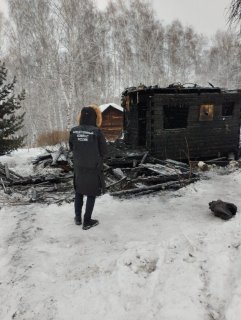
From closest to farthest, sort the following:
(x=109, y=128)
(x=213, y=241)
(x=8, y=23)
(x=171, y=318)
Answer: (x=171, y=318)
(x=213, y=241)
(x=109, y=128)
(x=8, y=23)

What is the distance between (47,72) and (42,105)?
9632 millimetres

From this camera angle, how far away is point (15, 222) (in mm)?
5609

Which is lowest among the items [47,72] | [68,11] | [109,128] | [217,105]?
[109,128]

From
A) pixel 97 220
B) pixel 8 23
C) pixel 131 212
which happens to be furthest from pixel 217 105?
pixel 8 23

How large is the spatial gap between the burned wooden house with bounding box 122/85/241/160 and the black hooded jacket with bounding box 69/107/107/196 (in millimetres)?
5802

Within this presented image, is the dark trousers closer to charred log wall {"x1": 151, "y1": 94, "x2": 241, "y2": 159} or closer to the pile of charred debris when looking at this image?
the pile of charred debris

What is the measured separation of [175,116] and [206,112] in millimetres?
1215

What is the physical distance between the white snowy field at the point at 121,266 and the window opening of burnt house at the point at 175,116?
5428 mm

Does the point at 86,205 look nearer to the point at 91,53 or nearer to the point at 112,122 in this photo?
the point at 112,122

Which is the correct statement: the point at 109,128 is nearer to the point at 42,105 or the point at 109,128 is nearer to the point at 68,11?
the point at 68,11

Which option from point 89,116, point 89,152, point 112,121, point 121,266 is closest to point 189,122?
point 89,116

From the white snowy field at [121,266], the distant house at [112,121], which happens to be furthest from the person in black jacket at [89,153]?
the distant house at [112,121]

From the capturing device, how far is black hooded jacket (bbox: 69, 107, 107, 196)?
5.07 m

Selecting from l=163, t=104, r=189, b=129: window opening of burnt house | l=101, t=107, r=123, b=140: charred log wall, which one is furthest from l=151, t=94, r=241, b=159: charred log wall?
l=101, t=107, r=123, b=140: charred log wall
